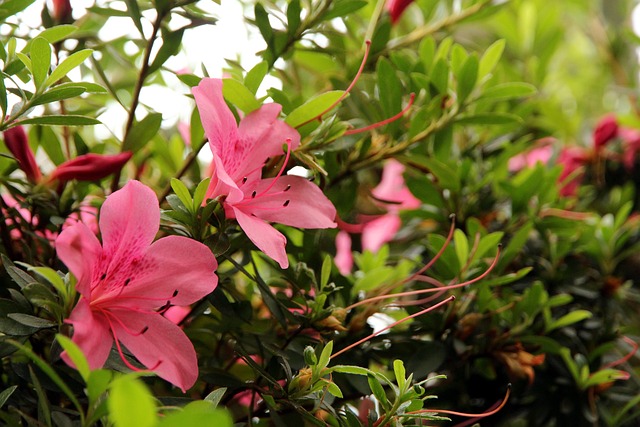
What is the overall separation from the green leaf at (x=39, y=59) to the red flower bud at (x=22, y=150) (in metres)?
0.10

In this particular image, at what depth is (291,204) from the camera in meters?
0.64

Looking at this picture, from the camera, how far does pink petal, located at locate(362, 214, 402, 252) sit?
3.51 feet

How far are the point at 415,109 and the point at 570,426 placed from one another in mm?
431

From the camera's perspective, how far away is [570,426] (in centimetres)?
84

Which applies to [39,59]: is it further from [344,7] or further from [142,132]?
[344,7]

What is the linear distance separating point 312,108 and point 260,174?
0.08 meters

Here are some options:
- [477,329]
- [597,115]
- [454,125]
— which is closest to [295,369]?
[477,329]

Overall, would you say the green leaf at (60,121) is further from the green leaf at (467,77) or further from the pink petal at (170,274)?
the green leaf at (467,77)

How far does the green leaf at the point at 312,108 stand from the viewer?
0.65 m

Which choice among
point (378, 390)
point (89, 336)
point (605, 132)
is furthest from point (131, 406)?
point (605, 132)

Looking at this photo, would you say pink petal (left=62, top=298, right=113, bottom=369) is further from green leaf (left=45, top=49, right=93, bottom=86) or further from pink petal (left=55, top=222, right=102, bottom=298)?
green leaf (left=45, top=49, right=93, bottom=86)

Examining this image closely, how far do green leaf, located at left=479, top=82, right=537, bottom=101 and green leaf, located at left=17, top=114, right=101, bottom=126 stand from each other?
18.2 inches

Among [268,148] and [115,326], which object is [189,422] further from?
[268,148]

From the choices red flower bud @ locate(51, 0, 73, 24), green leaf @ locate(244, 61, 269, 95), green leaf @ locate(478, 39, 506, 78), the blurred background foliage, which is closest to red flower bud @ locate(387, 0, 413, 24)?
the blurred background foliage
